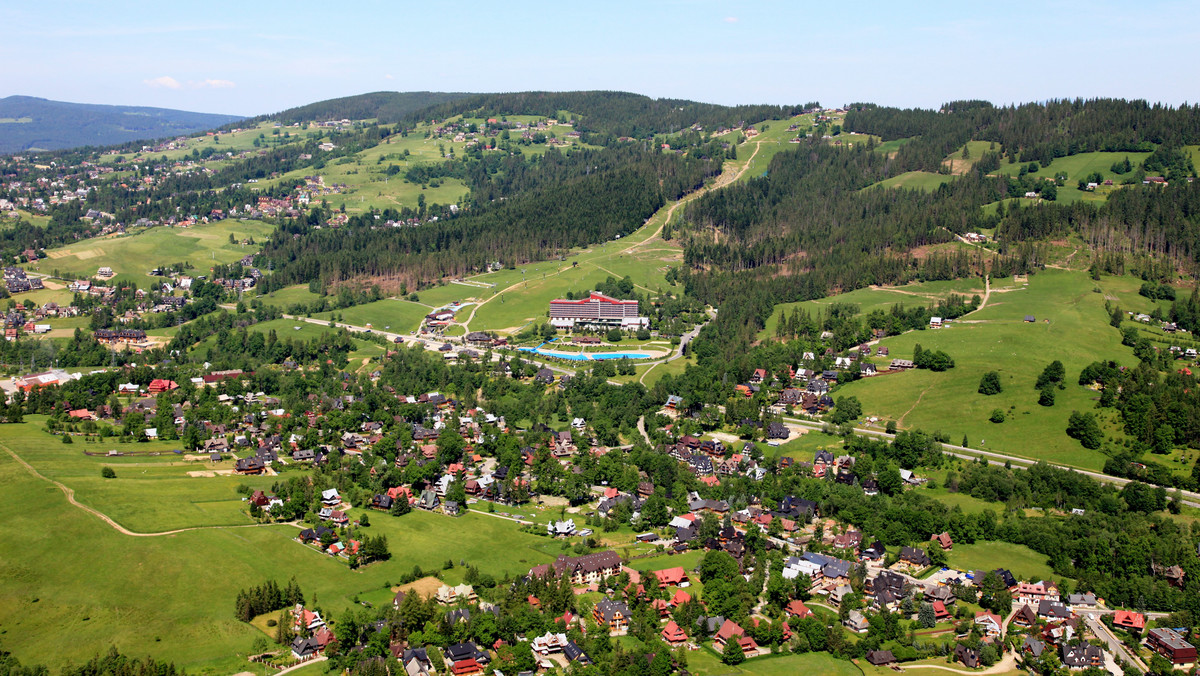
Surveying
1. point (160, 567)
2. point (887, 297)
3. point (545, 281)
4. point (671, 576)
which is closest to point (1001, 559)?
point (671, 576)

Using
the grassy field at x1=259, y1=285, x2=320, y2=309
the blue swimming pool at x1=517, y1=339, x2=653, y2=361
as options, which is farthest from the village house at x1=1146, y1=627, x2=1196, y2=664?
the grassy field at x1=259, y1=285, x2=320, y2=309

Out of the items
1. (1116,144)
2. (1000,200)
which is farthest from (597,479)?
(1116,144)

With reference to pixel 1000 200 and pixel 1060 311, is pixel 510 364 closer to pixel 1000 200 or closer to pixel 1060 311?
pixel 1060 311

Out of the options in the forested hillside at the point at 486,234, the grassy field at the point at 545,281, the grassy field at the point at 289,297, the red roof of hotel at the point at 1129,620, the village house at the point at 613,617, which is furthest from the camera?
the forested hillside at the point at 486,234

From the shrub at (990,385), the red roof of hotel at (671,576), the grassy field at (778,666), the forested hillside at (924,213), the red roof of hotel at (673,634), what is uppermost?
the forested hillside at (924,213)

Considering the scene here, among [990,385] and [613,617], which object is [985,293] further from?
[613,617]

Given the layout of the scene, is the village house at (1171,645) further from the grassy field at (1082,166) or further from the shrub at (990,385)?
the grassy field at (1082,166)

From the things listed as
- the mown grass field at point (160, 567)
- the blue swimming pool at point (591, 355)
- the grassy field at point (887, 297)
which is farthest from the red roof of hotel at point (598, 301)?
the mown grass field at point (160, 567)

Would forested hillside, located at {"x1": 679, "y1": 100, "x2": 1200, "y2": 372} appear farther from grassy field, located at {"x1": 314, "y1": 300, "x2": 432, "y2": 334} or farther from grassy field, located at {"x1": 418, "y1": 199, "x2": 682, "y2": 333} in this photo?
grassy field, located at {"x1": 314, "y1": 300, "x2": 432, "y2": 334}
